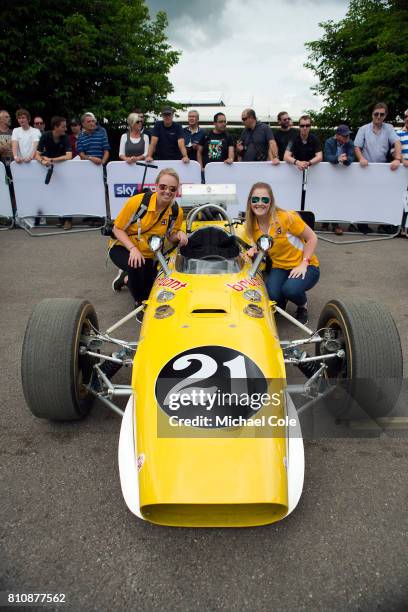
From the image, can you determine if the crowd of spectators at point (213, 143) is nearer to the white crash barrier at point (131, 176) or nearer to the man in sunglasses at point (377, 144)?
the man in sunglasses at point (377, 144)

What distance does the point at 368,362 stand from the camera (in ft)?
9.59

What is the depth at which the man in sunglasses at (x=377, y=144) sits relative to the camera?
826 centimetres

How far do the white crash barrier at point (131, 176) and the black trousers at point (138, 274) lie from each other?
151 inches

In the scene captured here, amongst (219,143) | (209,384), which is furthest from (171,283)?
(219,143)

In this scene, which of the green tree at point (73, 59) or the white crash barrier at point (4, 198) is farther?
the green tree at point (73, 59)

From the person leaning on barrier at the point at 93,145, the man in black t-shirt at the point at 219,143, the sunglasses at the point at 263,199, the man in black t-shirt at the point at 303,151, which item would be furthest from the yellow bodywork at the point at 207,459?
the person leaning on barrier at the point at 93,145

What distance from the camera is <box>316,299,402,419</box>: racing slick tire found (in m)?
2.93

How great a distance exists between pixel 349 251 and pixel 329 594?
6428 mm

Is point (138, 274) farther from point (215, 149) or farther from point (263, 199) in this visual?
point (215, 149)

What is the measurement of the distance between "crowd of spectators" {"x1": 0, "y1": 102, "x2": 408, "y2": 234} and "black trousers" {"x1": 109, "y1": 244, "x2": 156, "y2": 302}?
157 inches

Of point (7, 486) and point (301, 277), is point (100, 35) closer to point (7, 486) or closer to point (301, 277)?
point (301, 277)

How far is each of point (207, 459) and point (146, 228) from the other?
2943 millimetres

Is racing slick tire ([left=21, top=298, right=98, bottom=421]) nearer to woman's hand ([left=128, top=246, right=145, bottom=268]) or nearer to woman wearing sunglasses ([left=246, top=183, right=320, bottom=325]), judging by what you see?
woman's hand ([left=128, top=246, right=145, bottom=268])

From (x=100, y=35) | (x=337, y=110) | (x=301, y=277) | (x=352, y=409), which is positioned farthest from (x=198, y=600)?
(x=337, y=110)
